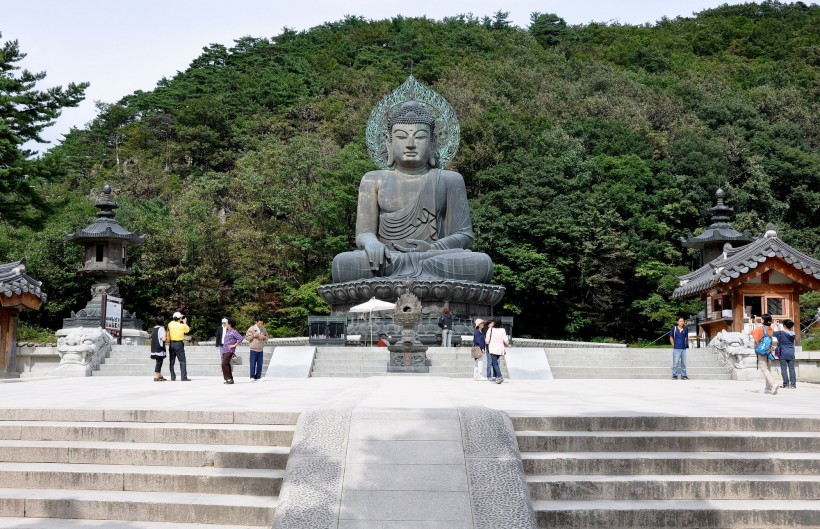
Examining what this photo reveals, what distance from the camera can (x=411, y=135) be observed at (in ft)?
71.6

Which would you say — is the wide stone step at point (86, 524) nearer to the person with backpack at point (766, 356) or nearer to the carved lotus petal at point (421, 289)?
the person with backpack at point (766, 356)

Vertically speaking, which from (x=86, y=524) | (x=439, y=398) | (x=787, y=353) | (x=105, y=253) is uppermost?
(x=105, y=253)

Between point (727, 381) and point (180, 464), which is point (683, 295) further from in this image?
point (180, 464)

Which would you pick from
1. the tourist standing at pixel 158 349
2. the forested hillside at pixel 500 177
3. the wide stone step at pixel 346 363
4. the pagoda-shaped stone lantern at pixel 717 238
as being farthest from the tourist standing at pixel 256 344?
the pagoda-shaped stone lantern at pixel 717 238

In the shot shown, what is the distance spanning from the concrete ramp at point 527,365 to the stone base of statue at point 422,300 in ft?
10.6

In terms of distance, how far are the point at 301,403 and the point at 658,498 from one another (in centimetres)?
373

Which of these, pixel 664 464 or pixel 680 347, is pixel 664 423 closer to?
pixel 664 464

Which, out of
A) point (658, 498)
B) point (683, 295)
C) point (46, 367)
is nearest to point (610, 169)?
point (683, 295)

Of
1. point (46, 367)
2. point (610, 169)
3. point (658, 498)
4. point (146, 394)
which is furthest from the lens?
point (610, 169)

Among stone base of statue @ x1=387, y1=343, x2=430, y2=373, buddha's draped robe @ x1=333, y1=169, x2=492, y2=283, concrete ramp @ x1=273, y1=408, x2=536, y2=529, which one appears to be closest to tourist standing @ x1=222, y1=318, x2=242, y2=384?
stone base of statue @ x1=387, y1=343, x2=430, y2=373

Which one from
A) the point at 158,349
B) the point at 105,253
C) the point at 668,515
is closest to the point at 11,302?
the point at 158,349

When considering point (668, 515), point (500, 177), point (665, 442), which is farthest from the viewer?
point (500, 177)

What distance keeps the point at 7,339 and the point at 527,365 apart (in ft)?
33.7

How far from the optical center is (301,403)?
8102 millimetres
